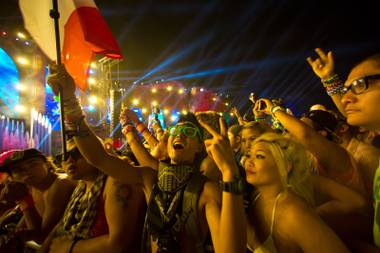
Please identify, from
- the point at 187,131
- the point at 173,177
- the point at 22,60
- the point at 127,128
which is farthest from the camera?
the point at 22,60

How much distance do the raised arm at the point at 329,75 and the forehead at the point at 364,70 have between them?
170 centimetres

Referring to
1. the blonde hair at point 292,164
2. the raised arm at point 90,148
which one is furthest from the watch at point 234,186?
A: the raised arm at point 90,148

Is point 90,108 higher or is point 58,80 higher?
point 90,108

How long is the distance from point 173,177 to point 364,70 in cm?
192

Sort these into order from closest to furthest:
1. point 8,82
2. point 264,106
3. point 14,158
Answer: point 14,158
point 264,106
point 8,82

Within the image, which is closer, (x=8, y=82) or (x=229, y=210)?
(x=229, y=210)

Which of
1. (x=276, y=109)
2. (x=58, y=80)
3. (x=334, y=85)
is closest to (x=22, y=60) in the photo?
(x=58, y=80)

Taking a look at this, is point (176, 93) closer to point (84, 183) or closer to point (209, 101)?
point (209, 101)

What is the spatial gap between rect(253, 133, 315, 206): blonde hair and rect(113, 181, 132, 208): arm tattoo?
1.58m

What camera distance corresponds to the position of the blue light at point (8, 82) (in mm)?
15623

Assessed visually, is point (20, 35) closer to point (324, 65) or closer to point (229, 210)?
point (324, 65)

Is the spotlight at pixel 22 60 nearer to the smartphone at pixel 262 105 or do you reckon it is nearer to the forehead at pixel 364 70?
the smartphone at pixel 262 105

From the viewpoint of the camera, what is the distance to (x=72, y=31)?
352 centimetres

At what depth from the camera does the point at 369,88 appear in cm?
196
